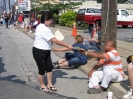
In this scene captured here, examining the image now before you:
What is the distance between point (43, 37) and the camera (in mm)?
6602

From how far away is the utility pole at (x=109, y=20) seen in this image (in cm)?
912

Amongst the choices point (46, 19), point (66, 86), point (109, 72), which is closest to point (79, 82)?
point (66, 86)

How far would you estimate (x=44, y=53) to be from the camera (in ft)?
22.0

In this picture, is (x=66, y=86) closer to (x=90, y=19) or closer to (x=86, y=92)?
(x=86, y=92)

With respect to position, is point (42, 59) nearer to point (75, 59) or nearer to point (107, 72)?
point (107, 72)

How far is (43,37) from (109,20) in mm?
3160

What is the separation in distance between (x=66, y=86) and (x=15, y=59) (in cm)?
458

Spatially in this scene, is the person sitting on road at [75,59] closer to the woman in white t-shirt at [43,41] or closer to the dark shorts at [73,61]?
the dark shorts at [73,61]

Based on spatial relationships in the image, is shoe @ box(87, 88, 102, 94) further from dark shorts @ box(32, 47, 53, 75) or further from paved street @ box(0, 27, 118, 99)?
dark shorts @ box(32, 47, 53, 75)

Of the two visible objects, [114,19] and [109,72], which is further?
[114,19]

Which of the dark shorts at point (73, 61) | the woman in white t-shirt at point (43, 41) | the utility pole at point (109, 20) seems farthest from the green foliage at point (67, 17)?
the woman in white t-shirt at point (43, 41)

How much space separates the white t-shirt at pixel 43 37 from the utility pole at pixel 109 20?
2.99 metres

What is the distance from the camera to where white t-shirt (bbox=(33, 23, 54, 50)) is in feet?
21.6

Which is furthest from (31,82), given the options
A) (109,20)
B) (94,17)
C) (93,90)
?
(94,17)
